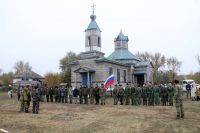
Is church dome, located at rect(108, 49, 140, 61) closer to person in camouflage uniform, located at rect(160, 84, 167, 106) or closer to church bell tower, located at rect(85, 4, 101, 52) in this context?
church bell tower, located at rect(85, 4, 101, 52)

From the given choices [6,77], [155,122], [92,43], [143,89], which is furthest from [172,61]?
[155,122]

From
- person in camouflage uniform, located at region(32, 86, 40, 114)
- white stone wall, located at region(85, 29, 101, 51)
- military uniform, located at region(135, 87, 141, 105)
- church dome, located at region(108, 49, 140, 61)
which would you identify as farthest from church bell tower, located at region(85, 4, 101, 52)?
person in camouflage uniform, located at region(32, 86, 40, 114)

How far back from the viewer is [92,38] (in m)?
38.9

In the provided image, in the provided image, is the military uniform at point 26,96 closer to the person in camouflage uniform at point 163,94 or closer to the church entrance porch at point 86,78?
the person in camouflage uniform at point 163,94

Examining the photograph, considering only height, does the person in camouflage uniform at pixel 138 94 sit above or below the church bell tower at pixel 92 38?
below

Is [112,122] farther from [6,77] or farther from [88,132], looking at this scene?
[6,77]

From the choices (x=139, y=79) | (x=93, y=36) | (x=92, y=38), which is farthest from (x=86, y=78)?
(x=139, y=79)

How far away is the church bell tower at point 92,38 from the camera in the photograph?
38750 millimetres

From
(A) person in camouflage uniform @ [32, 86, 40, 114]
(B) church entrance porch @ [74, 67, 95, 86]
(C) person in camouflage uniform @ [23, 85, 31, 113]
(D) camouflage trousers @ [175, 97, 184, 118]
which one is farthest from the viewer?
(B) church entrance porch @ [74, 67, 95, 86]

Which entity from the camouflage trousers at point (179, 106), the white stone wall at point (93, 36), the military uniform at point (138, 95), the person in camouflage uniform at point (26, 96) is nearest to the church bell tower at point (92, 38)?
the white stone wall at point (93, 36)

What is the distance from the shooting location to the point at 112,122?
41.4ft

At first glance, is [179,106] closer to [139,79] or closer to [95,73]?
[95,73]

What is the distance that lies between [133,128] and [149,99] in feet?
32.5

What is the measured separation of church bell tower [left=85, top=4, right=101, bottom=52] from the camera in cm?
3875
